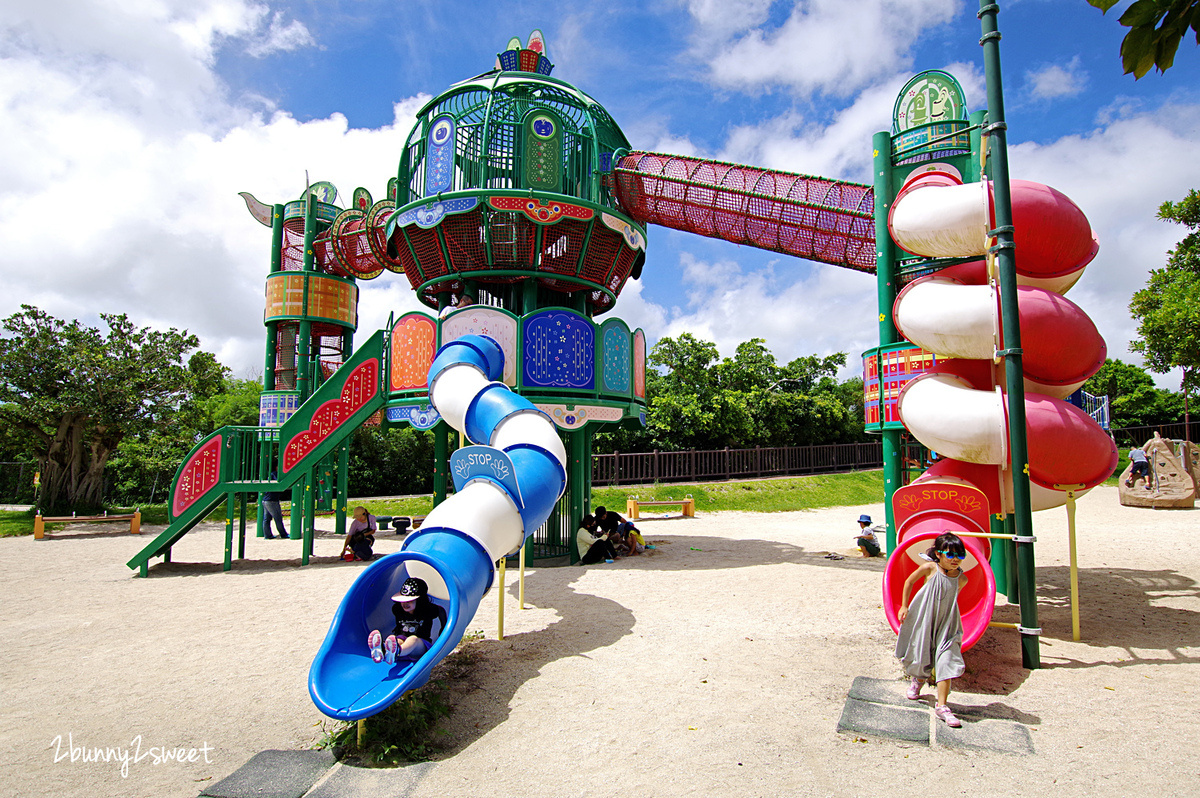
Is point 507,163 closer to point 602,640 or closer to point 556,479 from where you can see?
point 556,479

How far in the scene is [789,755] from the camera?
177 inches

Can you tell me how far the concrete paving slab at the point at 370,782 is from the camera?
4008 millimetres

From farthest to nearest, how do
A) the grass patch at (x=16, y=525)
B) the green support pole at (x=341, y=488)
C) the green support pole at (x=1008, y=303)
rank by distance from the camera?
the grass patch at (x=16, y=525) < the green support pole at (x=341, y=488) < the green support pole at (x=1008, y=303)

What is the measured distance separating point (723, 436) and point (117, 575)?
83.5 feet

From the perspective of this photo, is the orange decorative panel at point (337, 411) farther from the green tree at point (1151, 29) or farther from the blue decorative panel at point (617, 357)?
the green tree at point (1151, 29)

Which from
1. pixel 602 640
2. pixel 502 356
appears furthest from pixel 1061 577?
pixel 502 356

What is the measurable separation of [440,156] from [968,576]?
37.0ft

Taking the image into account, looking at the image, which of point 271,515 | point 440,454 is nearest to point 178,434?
point 271,515

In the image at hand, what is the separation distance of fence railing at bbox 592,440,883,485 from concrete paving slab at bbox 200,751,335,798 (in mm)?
24413

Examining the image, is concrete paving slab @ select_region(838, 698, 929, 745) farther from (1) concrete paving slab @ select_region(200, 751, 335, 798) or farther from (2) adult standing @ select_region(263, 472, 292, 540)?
(2) adult standing @ select_region(263, 472, 292, 540)

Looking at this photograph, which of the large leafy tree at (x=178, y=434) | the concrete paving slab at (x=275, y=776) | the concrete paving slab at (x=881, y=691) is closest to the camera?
the concrete paving slab at (x=275, y=776)

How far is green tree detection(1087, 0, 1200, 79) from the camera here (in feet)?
7.20

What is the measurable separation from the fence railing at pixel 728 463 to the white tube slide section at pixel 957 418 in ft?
70.9

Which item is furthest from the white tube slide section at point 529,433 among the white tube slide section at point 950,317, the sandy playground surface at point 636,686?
the white tube slide section at point 950,317
